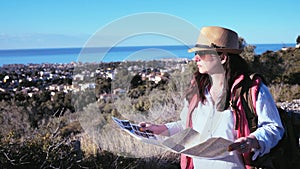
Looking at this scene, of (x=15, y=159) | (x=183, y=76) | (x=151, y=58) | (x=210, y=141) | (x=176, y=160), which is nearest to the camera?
(x=210, y=141)

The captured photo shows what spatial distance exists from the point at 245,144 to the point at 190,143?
236mm

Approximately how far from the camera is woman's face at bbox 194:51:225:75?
1.81m

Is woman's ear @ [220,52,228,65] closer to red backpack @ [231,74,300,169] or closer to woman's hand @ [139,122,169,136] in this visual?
red backpack @ [231,74,300,169]

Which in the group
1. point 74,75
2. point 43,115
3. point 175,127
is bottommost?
point 43,115

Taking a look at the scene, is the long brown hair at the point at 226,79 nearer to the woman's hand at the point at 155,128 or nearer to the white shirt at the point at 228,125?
the white shirt at the point at 228,125

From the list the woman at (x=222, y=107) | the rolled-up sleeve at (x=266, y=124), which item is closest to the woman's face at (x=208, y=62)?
the woman at (x=222, y=107)

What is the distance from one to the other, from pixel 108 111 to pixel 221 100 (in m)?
0.56

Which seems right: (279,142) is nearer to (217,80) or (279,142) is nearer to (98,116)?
(217,80)

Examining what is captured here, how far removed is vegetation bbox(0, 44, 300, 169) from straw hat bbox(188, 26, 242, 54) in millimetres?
193

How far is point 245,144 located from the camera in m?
1.69

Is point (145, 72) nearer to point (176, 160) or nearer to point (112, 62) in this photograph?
point (112, 62)

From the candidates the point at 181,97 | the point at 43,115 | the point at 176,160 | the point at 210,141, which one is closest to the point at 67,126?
the point at 43,115

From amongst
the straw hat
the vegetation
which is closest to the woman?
the straw hat

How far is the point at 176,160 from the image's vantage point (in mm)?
5367
